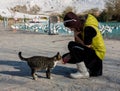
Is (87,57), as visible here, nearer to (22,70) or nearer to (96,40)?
(96,40)

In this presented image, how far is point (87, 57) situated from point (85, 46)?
18 cm

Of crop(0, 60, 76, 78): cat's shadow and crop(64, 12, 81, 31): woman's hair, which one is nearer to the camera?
crop(64, 12, 81, 31): woman's hair

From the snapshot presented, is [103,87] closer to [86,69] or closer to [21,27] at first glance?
[86,69]

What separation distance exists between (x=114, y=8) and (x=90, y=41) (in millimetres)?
25142

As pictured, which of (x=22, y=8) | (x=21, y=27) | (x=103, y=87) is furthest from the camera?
(x=22, y=8)

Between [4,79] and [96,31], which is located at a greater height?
[96,31]

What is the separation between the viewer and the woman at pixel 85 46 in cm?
546

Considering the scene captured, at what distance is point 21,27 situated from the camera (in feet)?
80.3

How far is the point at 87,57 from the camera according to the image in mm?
5582

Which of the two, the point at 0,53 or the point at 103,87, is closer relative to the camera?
the point at 103,87

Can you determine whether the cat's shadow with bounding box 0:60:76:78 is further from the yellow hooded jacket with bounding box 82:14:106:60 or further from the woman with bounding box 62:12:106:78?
the yellow hooded jacket with bounding box 82:14:106:60

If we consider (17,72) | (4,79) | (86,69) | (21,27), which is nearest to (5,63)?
(17,72)

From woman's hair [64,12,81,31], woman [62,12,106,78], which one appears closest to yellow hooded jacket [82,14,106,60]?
woman [62,12,106,78]

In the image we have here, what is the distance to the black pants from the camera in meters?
5.54
